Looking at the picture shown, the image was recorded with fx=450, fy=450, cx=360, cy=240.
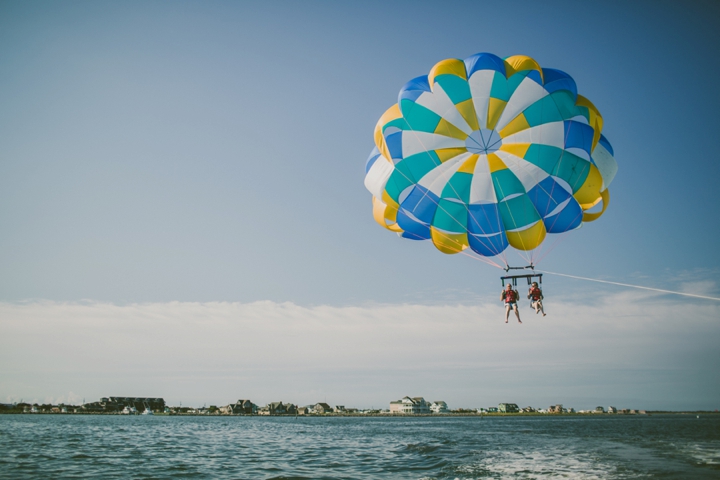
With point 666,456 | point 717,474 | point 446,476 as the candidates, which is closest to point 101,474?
point 446,476

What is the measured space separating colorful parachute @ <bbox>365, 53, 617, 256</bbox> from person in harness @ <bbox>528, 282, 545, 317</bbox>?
2112 mm

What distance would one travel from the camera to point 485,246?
1470cm

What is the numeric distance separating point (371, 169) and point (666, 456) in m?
18.4

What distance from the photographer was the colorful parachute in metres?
12.9

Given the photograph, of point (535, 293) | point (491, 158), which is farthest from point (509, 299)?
point (491, 158)

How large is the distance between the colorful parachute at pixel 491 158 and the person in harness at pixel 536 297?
2.11 m

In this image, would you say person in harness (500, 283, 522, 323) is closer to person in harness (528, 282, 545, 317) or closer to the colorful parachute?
person in harness (528, 282, 545, 317)

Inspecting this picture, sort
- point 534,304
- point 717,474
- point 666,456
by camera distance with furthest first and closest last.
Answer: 1. point 666,456
2. point 717,474
3. point 534,304

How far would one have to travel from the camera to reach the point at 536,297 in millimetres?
12484

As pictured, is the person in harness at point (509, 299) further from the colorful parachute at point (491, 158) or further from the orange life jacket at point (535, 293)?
the colorful parachute at point (491, 158)

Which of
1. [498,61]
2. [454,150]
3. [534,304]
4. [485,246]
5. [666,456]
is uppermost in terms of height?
[498,61]

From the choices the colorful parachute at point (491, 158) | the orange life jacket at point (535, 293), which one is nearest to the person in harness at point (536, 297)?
the orange life jacket at point (535, 293)

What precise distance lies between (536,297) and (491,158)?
4444 mm

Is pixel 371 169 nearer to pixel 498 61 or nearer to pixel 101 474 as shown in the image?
pixel 498 61
